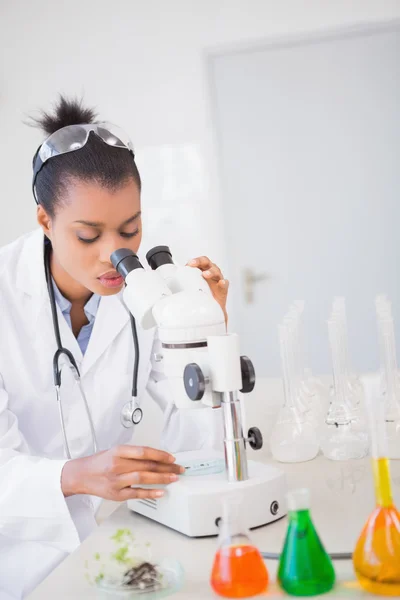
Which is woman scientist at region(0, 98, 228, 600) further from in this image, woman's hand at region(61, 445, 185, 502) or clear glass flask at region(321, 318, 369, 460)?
clear glass flask at region(321, 318, 369, 460)

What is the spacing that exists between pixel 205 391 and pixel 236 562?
0.31m

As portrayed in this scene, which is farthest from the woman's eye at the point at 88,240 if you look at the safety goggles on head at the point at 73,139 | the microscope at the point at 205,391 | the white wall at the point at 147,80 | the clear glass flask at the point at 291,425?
the white wall at the point at 147,80

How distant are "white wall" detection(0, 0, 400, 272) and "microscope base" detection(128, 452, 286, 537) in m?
2.99

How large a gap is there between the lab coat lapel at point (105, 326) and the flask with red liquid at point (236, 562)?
2.94 feet

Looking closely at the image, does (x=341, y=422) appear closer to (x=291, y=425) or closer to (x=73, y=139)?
(x=291, y=425)

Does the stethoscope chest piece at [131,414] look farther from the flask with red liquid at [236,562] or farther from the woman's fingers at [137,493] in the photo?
the flask with red liquid at [236,562]

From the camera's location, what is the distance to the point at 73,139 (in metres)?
1.60

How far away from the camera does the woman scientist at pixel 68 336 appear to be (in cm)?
152

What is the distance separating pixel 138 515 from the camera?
1.29 metres

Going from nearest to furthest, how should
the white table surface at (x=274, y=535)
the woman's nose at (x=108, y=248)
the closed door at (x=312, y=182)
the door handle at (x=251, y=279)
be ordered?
the white table surface at (x=274, y=535), the woman's nose at (x=108, y=248), the closed door at (x=312, y=182), the door handle at (x=251, y=279)

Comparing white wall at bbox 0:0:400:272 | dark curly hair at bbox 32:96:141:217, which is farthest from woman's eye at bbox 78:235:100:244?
white wall at bbox 0:0:400:272

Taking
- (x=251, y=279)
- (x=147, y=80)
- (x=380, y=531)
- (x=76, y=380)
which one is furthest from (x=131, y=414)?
(x=147, y=80)

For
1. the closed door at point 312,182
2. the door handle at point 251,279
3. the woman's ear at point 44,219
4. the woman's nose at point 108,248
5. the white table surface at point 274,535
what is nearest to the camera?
the white table surface at point 274,535

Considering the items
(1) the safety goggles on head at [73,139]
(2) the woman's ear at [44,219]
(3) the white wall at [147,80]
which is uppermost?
(3) the white wall at [147,80]
